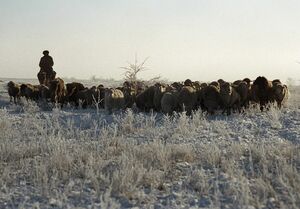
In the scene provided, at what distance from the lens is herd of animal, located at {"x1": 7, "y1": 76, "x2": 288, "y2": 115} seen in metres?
14.2

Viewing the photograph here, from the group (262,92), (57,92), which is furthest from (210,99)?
(57,92)

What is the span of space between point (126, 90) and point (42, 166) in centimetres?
935

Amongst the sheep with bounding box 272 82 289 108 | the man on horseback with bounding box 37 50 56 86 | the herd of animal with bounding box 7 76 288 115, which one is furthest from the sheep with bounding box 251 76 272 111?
the man on horseback with bounding box 37 50 56 86

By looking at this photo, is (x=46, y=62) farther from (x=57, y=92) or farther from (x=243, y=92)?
(x=243, y=92)

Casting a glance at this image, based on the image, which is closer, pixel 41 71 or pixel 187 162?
pixel 187 162

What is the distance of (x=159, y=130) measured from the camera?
11.0 meters

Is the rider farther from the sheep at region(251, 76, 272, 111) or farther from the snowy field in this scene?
the snowy field

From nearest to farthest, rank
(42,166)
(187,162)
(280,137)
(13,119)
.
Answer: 1. (42,166)
2. (187,162)
3. (280,137)
4. (13,119)

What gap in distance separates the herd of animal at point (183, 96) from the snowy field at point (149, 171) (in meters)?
3.30

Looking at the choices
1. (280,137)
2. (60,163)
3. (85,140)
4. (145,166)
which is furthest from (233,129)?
(60,163)

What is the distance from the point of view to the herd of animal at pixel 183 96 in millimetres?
14211

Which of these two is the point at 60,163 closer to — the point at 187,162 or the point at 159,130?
the point at 187,162

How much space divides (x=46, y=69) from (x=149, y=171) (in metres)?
16.4

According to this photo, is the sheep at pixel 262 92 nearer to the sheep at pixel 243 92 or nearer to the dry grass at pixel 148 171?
the sheep at pixel 243 92
